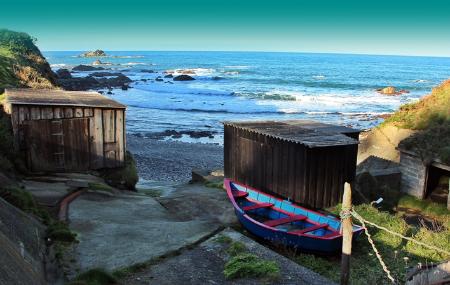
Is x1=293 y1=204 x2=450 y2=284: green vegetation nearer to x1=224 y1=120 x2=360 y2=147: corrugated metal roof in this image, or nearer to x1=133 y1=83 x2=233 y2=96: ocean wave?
x1=224 y1=120 x2=360 y2=147: corrugated metal roof

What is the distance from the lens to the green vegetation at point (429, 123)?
643 inches

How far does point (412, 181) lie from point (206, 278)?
42.9ft

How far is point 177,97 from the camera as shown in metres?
59.9

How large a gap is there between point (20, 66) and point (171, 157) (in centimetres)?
1246

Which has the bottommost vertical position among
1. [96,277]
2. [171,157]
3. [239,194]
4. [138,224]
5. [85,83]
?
[171,157]

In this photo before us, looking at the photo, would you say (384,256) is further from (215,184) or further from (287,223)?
(215,184)

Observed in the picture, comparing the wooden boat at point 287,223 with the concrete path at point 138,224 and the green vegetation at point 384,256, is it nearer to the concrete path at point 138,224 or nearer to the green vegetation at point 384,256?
the green vegetation at point 384,256

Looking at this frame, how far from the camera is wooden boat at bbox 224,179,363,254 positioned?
1023cm

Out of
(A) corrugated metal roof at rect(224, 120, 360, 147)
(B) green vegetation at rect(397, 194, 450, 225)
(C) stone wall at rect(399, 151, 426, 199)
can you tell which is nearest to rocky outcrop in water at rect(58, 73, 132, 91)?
(A) corrugated metal roof at rect(224, 120, 360, 147)

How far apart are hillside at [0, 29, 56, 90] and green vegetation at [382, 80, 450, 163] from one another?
65.7 feet

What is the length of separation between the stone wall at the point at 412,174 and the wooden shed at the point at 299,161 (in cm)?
439

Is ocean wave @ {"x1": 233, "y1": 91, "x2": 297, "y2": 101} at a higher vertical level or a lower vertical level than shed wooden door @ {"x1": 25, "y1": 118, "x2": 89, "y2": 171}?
lower

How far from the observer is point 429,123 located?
61.4 ft

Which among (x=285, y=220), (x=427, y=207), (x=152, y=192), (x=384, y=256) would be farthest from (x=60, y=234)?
(x=427, y=207)
